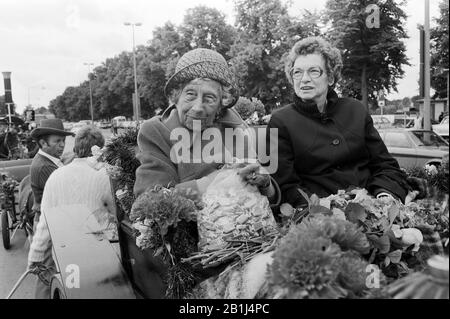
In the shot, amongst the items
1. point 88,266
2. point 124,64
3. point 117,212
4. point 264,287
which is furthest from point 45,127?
point 124,64

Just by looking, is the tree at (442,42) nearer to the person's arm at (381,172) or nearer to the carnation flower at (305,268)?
the carnation flower at (305,268)

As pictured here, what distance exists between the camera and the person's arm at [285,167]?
102 inches

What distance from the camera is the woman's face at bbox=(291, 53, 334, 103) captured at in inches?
106

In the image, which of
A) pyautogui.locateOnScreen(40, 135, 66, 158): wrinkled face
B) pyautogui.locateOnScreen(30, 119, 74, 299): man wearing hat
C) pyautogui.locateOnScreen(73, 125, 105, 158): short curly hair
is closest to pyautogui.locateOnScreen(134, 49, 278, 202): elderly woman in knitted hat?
pyautogui.locateOnScreen(73, 125, 105, 158): short curly hair

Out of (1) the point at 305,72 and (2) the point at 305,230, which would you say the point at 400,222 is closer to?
(2) the point at 305,230

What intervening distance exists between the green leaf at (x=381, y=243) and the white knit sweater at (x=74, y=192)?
1840 mm

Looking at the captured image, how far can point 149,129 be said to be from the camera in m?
2.42

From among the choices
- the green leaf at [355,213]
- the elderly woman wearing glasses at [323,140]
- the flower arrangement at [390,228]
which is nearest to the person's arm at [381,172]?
the elderly woman wearing glasses at [323,140]

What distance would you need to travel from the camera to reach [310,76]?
8.89ft

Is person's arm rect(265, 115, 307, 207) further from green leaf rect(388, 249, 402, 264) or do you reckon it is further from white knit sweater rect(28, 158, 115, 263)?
white knit sweater rect(28, 158, 115, 263)

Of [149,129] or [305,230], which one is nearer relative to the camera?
[305,230]

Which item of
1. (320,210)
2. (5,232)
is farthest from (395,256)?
(5,232)
